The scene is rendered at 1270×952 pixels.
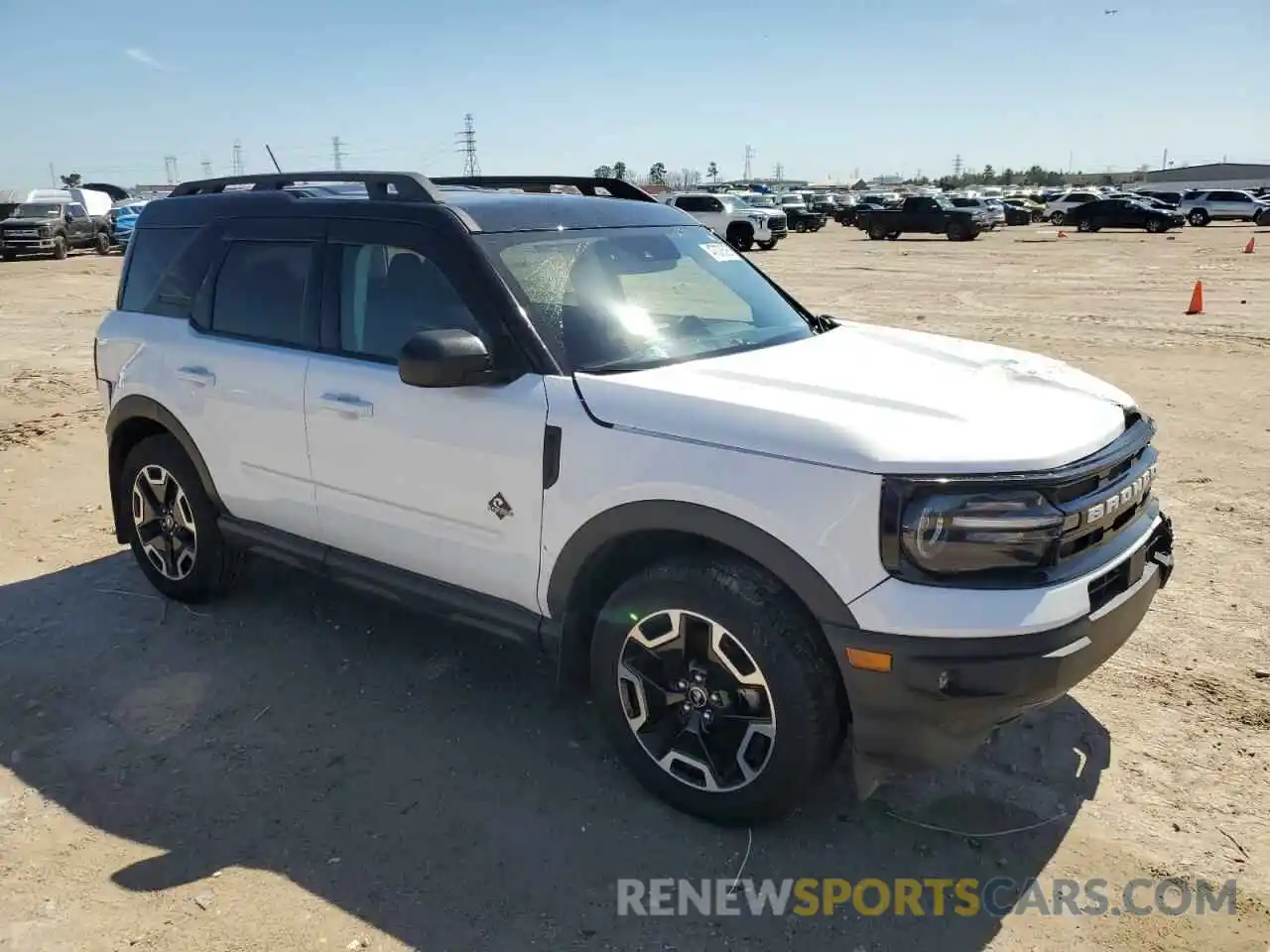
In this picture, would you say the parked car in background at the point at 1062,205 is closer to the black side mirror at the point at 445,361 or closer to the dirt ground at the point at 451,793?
the dirt ground at the point at 451,793

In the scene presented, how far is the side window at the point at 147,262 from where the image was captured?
4727 mm

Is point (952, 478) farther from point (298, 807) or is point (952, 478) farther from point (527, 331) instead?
point (298, 807)

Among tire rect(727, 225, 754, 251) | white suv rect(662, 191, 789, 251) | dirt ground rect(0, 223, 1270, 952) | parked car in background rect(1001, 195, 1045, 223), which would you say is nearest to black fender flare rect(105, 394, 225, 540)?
dirt ground rect(0, 223, 1270, 952)

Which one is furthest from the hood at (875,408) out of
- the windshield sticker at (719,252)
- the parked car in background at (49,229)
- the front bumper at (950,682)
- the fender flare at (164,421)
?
the parked car in background at (49,229)

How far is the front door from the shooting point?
3.34m

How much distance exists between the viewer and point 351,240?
154 inches

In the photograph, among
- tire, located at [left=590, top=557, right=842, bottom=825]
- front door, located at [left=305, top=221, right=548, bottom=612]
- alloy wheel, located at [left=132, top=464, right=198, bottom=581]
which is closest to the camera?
tire, located at [left=590, top=557, right=842, bottom=825]

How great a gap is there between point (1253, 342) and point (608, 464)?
38.8 ft

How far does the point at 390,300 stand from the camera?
12.5ft

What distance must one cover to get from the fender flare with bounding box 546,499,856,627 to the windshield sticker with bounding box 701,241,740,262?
1.69 metres

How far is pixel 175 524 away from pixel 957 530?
12.6 feet

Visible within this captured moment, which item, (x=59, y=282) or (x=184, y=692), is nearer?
(x=184, y=692)

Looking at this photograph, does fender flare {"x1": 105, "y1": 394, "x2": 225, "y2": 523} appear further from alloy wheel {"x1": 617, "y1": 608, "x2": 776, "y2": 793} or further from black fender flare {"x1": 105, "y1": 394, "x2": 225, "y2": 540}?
alloy wheel {"x1": 617, "y1": 608, "x2": 776, "y2": 793}

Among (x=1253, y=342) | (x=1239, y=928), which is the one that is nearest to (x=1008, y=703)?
(x=1239, y=928)
